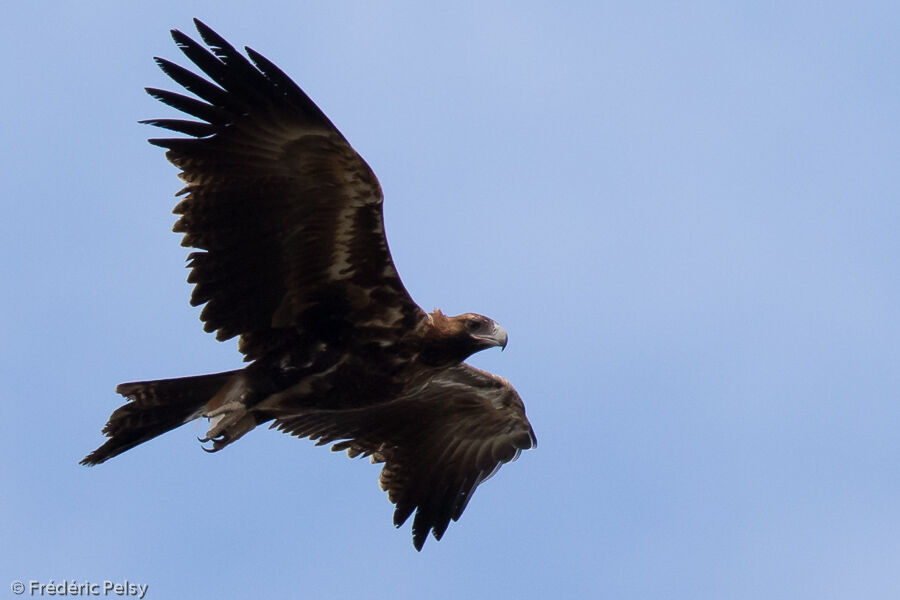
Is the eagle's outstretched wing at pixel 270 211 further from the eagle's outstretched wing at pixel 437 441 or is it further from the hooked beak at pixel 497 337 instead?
the eagle's outstretched wing at pixel 437 441

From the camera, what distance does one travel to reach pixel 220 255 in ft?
38.1

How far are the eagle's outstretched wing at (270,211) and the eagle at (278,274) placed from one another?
0.01m

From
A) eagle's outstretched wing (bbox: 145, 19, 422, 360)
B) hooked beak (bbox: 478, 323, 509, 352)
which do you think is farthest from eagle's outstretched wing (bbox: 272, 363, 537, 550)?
eagle's outstretched wing (bbox: 145, 19, 422, 360)

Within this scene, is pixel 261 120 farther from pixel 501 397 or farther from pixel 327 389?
pixel 501 397

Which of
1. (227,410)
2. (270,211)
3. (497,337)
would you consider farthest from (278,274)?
(497,337)

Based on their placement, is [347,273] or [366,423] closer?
[347,273]

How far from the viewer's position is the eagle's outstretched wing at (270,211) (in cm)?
1132

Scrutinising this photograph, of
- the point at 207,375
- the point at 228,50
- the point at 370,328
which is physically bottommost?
the point at 207,375

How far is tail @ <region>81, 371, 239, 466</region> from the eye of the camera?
1185 cm

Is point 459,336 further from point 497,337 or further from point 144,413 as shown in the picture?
point 144,413

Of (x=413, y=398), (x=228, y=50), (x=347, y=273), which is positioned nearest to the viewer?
(x=228, y=50)

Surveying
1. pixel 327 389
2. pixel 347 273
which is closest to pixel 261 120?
pixel 347 273

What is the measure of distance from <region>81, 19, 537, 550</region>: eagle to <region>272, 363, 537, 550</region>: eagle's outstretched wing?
772 mm

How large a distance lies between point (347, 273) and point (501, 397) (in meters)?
2.48
